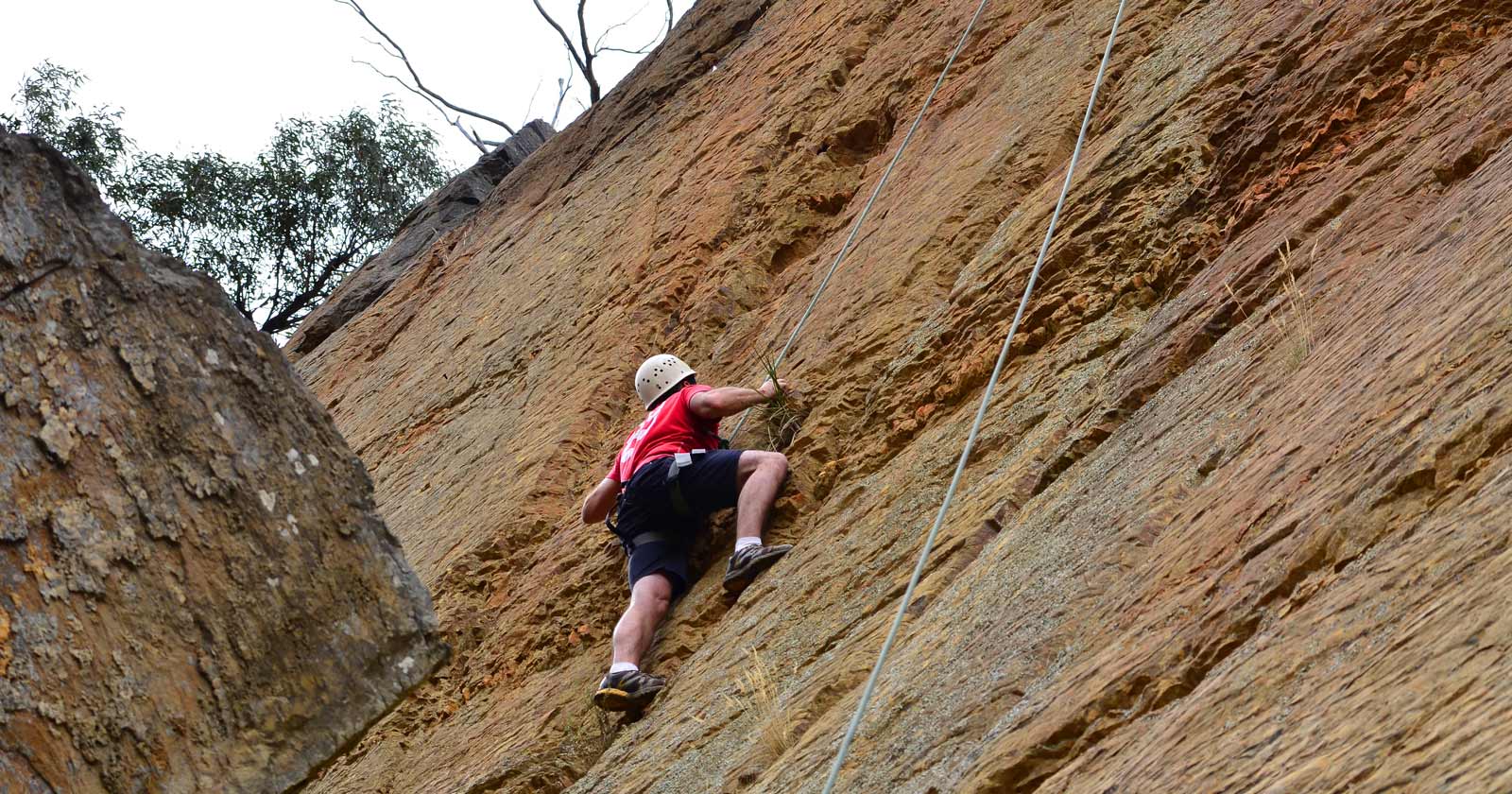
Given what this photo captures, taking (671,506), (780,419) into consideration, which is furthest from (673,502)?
(780,419)

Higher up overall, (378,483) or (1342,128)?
(378,483)

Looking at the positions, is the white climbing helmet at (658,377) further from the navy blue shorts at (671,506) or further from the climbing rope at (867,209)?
the navy blue shorts at (671,506)

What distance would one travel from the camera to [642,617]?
587 cm

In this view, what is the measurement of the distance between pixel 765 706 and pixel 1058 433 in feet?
4.24

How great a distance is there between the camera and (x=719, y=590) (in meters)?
6.00

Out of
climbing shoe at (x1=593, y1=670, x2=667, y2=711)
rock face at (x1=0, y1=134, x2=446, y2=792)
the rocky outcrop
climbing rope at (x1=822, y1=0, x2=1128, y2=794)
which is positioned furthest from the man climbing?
the rocky outcrop

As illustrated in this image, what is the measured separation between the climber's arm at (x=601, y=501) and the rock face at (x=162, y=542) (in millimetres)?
3399

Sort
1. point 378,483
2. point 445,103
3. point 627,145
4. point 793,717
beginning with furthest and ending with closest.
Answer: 1. point 445,103
2. point 627,145
3. point 378,483
4. point 793,717

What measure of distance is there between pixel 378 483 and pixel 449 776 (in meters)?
4.41

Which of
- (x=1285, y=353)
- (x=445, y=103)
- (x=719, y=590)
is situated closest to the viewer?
(x=1285, y=353)

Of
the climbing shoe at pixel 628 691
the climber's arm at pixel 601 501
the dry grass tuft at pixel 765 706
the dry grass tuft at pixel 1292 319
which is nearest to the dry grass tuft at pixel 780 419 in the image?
the climber's arm at pixel 601 501

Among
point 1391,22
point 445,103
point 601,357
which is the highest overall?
point 445,103

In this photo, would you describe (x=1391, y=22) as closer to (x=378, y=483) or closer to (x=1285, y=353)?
(x=1285, y=353)

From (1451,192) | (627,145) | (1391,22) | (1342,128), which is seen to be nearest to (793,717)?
(1451,192)
